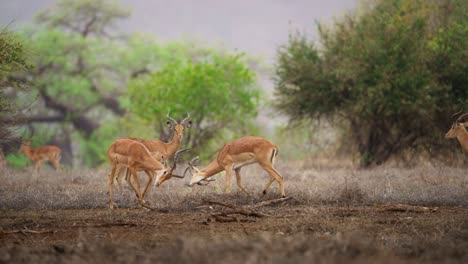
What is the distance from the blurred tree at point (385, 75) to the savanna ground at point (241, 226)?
14.7 ft

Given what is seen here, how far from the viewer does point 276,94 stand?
23.3m

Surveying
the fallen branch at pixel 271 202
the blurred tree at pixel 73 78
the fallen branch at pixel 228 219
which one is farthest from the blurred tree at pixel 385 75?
the blurred tree at pixel 73 78

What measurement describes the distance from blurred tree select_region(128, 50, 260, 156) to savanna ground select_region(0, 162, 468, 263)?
7730 millimetres

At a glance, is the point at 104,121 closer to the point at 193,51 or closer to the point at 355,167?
the point at 193,51

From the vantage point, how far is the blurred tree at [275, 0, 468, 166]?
788 inches

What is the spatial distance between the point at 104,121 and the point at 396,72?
2524 centimetres

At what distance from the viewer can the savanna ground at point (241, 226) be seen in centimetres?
596

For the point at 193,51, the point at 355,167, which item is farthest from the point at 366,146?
the point at 193,51

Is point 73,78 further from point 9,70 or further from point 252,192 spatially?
point 252,192

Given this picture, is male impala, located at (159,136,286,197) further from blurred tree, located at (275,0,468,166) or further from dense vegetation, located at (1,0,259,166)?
dense vegetation, located at (1,0,259,166)

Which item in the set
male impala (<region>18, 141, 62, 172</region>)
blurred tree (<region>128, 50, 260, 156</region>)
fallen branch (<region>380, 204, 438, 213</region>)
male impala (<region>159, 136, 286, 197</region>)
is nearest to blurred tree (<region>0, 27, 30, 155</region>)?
male impala (<region>159, 136, 286, 197</region>)

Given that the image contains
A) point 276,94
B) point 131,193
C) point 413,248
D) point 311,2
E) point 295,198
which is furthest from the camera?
point 311,2

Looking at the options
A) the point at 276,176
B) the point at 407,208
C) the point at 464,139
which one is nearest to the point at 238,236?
the point at 407,208

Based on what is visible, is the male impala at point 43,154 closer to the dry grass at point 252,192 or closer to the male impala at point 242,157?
the dry grass at point 252,192
